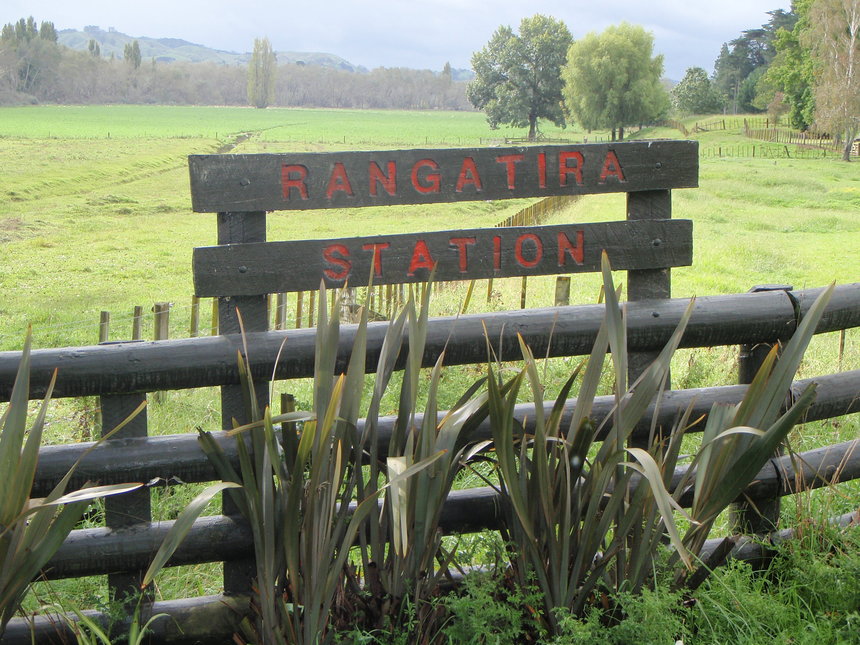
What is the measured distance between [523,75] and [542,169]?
260 ft

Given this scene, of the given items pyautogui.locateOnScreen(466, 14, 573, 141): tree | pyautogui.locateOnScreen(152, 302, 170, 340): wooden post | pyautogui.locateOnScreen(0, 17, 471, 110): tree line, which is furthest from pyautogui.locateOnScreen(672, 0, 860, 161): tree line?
pyautogui.locateOnScreen(152, 302, 170, 340): wooden post

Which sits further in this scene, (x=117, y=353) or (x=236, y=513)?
(x=236, y=513)

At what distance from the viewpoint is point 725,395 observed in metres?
2.89

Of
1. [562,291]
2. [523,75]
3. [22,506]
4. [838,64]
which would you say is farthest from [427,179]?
[523,75]

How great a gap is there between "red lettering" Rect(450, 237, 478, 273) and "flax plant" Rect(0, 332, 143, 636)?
119 centimetres

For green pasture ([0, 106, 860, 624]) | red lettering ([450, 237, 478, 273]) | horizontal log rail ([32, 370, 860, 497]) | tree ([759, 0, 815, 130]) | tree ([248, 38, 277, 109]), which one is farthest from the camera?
tree ([248, 38, 277, 109])

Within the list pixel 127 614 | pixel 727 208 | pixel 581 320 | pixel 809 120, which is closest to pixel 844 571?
pixel 581 320

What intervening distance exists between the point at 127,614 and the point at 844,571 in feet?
6.47

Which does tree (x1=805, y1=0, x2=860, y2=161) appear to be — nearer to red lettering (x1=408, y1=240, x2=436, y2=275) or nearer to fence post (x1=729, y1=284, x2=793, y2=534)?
fence post (x1=729, y1=284, x2=793, y2=534)

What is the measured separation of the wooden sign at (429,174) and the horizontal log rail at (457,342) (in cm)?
38

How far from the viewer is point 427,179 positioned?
271 cm

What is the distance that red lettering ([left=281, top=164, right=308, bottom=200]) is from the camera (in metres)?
2.58

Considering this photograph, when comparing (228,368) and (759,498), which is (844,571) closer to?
(759,498)

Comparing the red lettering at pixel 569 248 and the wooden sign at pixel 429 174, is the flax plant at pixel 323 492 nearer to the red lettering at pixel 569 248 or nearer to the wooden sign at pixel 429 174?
the wooden sign at pixel 429 174
